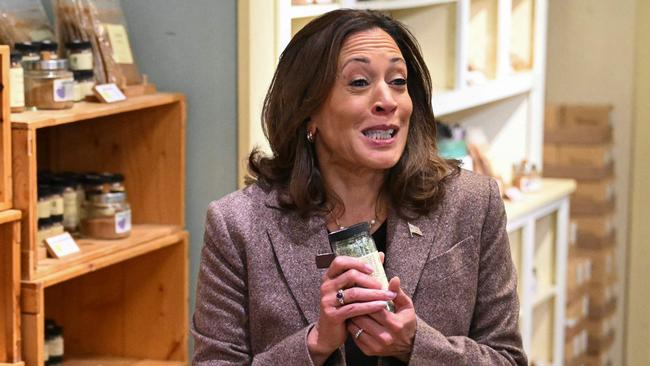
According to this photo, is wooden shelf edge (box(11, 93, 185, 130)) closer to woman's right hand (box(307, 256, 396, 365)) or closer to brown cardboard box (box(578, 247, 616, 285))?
woman's right hand (box(307, 256, 396, 365))

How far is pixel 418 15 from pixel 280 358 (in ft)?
6.98

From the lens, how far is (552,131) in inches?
208

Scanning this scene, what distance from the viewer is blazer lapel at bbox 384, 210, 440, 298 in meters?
2.01

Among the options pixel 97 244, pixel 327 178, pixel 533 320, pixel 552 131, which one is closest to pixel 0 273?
pixel 97 244

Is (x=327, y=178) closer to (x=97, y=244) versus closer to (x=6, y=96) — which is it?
(x=6, y=96)

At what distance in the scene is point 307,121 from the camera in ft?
6.94

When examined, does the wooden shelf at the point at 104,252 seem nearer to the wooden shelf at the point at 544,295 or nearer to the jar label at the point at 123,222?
the jar label at the point at 123,222

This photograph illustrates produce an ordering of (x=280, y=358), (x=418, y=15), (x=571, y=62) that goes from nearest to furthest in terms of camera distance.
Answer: (x=280, y=358)
(x=418, y=15)
(x=571, y=62)

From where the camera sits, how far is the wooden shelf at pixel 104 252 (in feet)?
8.93

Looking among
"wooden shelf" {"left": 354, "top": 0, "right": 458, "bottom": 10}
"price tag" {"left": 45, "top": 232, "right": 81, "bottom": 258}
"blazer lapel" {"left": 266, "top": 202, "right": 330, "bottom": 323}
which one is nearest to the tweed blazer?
"blazer lapel" {"left": 266, "top": 202, "right": 330, "bottom": 323}

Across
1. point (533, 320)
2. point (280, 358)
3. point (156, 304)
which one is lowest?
point (533, 320)

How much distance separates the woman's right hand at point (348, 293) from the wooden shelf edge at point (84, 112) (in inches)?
41.9

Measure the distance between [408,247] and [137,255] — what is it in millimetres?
1263

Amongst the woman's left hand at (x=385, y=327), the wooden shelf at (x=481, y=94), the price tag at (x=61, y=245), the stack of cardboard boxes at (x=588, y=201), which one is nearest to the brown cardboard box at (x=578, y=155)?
the stack of cardboard boxes at (x=588, y=201)
